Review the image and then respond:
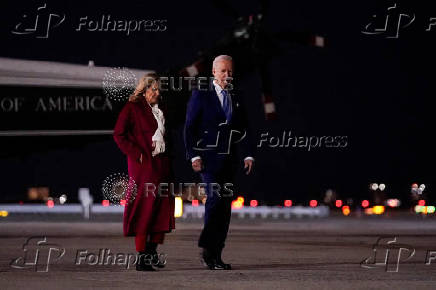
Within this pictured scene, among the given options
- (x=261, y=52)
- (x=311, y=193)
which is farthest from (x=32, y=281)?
(x=311, y=193)

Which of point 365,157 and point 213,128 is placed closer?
point 213,128

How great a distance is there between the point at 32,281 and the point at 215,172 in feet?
8.25

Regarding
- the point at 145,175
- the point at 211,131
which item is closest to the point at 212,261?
the point at 145,175

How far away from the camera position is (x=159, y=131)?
11273 millimetres

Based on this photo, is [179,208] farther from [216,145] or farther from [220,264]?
[220,264]

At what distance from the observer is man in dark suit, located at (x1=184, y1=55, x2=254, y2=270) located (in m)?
11.2

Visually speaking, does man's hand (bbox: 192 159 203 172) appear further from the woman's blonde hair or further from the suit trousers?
the woman's blonde hair

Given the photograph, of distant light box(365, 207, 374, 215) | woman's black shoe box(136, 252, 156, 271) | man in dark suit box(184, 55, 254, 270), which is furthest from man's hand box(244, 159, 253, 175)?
distant light box(365, 207, 374, 215)

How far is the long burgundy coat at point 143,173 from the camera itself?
11.2 metres

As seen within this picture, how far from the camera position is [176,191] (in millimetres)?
11594

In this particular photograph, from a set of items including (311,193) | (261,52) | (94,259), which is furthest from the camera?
(311,193)

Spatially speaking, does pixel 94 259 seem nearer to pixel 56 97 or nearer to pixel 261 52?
pixel 56 97

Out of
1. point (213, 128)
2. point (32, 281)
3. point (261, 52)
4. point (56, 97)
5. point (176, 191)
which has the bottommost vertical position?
point (32, 281)

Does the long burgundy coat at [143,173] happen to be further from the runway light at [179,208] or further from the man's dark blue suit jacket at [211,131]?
the runway light at [179,208]
